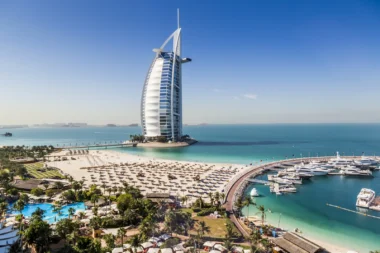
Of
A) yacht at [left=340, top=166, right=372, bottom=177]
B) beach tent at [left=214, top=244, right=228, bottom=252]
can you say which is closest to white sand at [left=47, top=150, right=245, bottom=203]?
beach tent at [left=214, top=244, right=228, bottom=252]

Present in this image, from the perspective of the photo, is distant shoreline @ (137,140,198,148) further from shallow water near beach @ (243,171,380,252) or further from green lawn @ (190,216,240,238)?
green lawn @ (190,216,240,238)

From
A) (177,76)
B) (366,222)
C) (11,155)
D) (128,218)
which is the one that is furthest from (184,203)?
(177,76)

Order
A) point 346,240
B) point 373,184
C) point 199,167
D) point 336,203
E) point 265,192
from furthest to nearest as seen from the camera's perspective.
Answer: point 199,167, point 373,184, point 265,192, point 336,203, point 346,240

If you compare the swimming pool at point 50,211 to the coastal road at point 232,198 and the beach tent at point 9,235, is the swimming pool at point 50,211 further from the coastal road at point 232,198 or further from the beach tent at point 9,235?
→ the coastal road at point 232,198

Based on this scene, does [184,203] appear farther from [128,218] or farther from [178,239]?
[178,239]

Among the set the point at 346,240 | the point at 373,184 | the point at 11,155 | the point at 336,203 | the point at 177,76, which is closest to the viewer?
the point at 346,240

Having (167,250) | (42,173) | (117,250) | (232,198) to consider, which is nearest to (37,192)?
(42,173)
